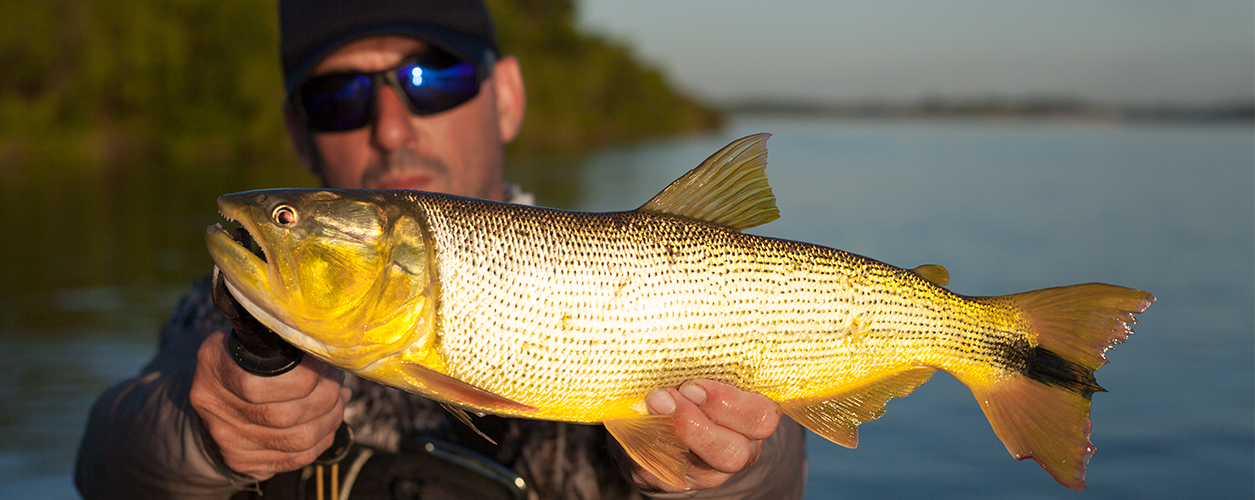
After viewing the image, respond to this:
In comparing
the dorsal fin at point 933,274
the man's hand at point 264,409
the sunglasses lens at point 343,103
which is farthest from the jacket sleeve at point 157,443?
the dorsal fin at point 933,274

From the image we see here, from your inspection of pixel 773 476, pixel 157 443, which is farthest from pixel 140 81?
pixel 773 476

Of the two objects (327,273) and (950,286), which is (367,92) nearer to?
(327,273)

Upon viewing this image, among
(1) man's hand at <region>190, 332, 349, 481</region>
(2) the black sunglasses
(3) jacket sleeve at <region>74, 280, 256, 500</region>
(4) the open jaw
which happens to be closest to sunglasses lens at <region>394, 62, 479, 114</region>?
(2) the black sunglasses

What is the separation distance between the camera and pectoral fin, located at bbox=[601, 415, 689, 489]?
2275 mm

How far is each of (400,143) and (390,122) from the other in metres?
0.10

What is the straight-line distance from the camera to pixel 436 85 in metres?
3.74

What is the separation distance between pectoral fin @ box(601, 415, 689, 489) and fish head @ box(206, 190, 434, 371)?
0.58 meters

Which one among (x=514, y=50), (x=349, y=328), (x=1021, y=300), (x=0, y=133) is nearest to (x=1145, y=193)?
(x=1021, y=300)

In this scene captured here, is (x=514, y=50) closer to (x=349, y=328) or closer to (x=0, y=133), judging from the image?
(x=0, y=133)

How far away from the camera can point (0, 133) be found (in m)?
30.2

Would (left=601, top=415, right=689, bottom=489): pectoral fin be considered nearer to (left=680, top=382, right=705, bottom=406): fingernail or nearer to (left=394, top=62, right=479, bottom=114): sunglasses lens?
(left=680, top=382, right=705, bottom=406): fingernail

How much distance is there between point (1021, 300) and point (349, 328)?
6.00 feet

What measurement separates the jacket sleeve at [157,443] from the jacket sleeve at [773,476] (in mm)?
1340

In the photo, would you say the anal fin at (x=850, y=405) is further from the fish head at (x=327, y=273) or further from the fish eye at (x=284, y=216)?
the fish eye at (x=284, y=216)
